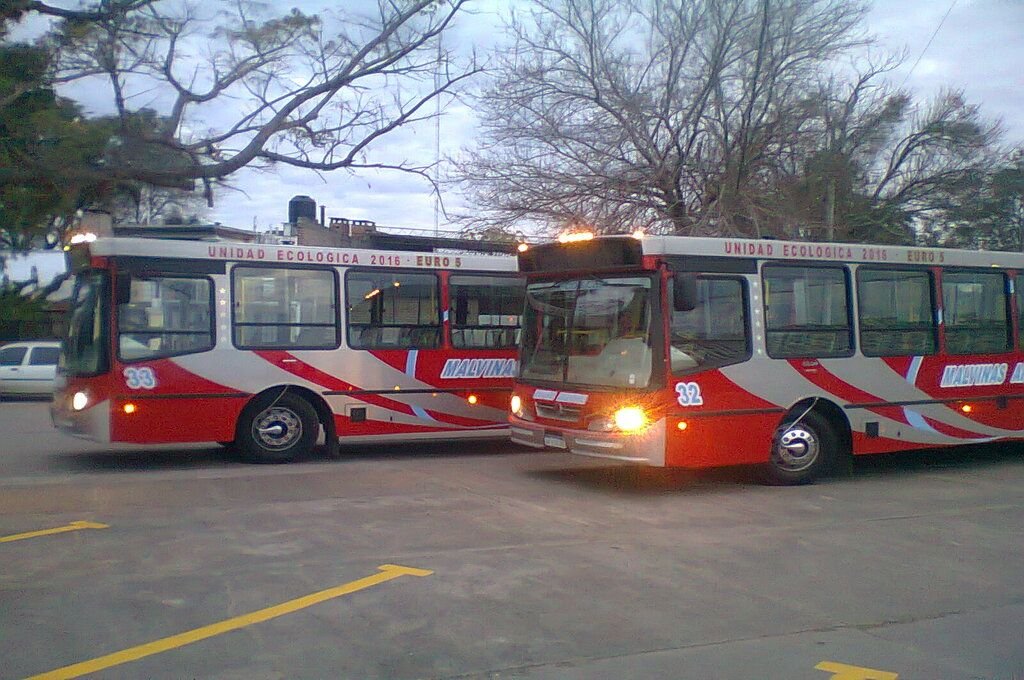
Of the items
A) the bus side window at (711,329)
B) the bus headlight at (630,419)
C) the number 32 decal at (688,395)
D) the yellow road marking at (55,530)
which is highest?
the bus side window at (711,329)

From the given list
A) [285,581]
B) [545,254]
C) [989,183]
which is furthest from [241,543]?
[989,183]

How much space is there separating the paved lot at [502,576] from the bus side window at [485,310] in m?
2.67

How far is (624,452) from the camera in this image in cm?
1012

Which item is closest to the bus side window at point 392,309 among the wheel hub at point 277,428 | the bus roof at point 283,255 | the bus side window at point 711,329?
the bus roof at point 283,255

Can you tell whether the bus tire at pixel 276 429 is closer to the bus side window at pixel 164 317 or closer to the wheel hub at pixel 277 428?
the wheel hub at pixel 277 428

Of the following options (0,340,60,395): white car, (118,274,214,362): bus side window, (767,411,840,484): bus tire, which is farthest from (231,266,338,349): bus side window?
(0,340,60,395): white car

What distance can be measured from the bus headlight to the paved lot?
787 mm

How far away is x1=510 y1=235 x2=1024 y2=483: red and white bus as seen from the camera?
1032 centimetres

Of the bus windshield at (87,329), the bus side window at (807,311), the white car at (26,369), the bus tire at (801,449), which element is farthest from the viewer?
the white car at (26,369)

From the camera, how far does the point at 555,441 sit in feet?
→ 35.2

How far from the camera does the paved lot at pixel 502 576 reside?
542 cm

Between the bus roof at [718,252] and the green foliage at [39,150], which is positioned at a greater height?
the green foliage at [39,150]

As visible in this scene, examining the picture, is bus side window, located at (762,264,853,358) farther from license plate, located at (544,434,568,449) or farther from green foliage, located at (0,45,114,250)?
green foliage, located at (0,45,114,250)

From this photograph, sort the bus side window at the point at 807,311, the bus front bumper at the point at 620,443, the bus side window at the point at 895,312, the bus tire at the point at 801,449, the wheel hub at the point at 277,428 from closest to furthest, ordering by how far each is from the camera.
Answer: the bus front bumper at the point at 620,443 → the bus side window at the point at 807,311 → the bus tire at the point at 801,449 → the bus side window at the point at 895,312 → the wheel hub at the point at 277,428
